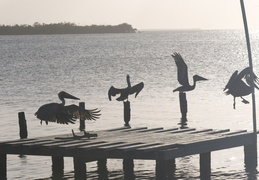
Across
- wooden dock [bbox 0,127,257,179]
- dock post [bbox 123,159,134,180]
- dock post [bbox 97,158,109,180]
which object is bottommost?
dock post [bbox 97,158,109,180]

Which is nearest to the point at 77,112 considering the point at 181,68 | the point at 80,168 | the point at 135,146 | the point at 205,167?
the point at 80,168

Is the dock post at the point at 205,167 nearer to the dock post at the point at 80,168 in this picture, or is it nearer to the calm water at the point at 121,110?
the calm water at the point at 121,110

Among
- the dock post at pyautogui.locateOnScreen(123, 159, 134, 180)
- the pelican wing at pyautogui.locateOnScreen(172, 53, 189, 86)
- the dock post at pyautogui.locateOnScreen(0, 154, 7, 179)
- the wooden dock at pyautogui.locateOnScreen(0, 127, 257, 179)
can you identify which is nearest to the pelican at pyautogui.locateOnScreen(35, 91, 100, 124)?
the wooden dock at pyautogui.locateOnScreen(0, 127, 257, 179)

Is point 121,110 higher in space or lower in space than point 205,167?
higher

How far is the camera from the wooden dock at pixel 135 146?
2402 centimetres

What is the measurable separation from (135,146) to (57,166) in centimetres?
432

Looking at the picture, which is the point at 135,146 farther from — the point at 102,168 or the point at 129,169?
the point at 102,168

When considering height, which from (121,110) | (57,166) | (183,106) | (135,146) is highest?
(183,106)

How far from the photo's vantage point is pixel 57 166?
27766mm

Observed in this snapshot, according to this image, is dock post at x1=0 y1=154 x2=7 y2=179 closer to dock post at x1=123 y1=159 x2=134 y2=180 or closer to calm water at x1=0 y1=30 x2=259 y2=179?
calm water at x1=0 y1=30 x2=259 y2=179

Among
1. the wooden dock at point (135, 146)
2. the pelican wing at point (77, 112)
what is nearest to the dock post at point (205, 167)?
the wooden dock at point (135, 146)

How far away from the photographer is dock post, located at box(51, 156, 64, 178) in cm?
2761

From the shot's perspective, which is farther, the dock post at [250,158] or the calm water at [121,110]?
the calm water at [121,110]

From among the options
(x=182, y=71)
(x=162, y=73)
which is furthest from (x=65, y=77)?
(x=182, y=71)
